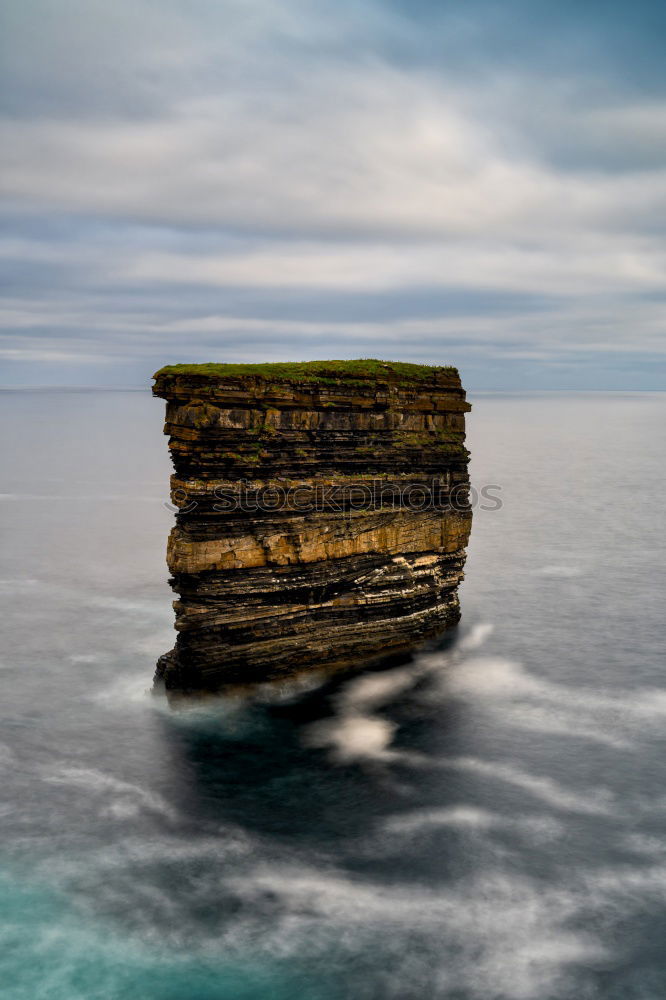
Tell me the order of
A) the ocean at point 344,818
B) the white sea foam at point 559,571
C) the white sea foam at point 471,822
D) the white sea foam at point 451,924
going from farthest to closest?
the white sea foam at point 559,571, the white sea foam at point 471,822, the ocean at point 344,818, the white sea foam at point 451,924

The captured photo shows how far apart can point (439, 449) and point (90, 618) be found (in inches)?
967

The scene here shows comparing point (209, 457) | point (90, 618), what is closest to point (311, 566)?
point (209, 457)

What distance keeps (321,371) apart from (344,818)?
67.8ft

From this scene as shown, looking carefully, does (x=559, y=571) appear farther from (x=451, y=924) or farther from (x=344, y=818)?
(x=451, y=924)

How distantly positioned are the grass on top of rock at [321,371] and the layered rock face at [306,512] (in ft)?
0.26

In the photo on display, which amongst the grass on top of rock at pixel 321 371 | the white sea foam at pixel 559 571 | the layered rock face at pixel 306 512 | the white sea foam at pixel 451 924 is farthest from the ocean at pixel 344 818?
the grass on top of rock at pixel 321 371

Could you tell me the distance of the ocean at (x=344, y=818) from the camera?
2552 cm

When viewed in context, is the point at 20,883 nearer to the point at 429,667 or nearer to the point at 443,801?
the point at 443,801

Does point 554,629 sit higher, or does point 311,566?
point 311,566

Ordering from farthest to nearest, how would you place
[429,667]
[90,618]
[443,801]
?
1. [90,618]
2. [429,667]
3. [443,801]

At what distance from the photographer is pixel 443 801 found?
111 ft

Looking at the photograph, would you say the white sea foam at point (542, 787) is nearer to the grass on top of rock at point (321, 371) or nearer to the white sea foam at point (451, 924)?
the white sea foam at point (451, 924)

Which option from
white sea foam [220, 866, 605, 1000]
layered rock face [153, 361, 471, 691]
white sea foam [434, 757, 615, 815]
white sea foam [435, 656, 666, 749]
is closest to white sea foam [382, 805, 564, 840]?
white sea foam [434, 757, 615, 815]

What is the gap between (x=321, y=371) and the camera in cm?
4228
